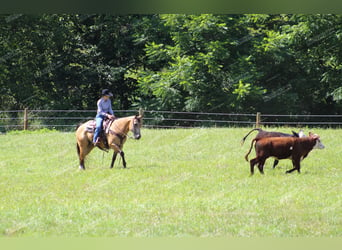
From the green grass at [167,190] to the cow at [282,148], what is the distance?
0.33 meters

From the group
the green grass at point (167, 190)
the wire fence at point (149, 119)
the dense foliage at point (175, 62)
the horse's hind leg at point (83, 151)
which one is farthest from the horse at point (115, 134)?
the dense foliage at point (175, 62)

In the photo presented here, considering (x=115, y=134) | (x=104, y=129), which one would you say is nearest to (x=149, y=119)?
(x=104, y=129)

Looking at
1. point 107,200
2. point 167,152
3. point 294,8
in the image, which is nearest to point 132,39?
point 167,152

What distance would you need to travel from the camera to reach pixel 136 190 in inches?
394

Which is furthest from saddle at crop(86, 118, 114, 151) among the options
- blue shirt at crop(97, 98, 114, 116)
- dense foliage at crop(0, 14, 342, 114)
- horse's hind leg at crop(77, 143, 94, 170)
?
dense foliage at crop(0, 14, 342, 114)

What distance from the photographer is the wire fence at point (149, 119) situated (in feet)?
66.5

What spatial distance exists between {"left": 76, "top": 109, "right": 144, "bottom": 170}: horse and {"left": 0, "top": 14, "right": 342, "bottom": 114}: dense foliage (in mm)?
8334

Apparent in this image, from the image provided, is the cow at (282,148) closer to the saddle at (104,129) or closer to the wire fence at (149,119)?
the saddle at (104,129)

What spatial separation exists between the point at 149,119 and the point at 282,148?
34.9ft

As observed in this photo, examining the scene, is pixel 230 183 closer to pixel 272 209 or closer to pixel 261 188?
pixel 261 188

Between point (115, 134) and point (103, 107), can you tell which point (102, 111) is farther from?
point (115, 134)

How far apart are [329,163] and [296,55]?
9.76 metres

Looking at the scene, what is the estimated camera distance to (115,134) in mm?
12344

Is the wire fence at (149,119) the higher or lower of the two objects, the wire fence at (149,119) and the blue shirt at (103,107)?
the lower
